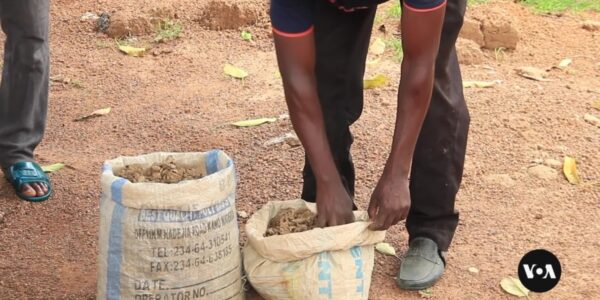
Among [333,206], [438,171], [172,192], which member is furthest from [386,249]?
[172,192]

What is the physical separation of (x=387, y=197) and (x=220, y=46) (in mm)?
3124

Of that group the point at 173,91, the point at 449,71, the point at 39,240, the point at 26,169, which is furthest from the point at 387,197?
the point at 173,91

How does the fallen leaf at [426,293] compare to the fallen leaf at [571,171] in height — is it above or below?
above

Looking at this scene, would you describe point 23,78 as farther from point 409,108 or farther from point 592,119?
point 592,119

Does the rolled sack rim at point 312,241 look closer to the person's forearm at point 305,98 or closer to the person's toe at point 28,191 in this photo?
the person's forearm at point 305,98

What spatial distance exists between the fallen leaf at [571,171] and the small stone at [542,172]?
5cm

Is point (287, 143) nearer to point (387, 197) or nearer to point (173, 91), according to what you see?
point (173, 91)

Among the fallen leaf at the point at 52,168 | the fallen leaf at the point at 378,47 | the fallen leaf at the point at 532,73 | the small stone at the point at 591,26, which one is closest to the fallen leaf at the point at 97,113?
the fallen leaf at the point at 52,168

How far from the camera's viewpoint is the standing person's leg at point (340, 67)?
2.91 m

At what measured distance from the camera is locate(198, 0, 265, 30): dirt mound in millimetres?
5812

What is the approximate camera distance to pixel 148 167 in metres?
2.92

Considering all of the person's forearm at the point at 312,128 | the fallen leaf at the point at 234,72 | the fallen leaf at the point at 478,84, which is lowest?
the fallen leaf at the point at 234,72

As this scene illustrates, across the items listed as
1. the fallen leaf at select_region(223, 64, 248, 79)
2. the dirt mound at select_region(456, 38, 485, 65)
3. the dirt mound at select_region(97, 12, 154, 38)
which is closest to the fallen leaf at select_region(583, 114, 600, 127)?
the dirt mound at select_region(456, 38, 485, 65)

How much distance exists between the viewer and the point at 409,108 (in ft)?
8.63
